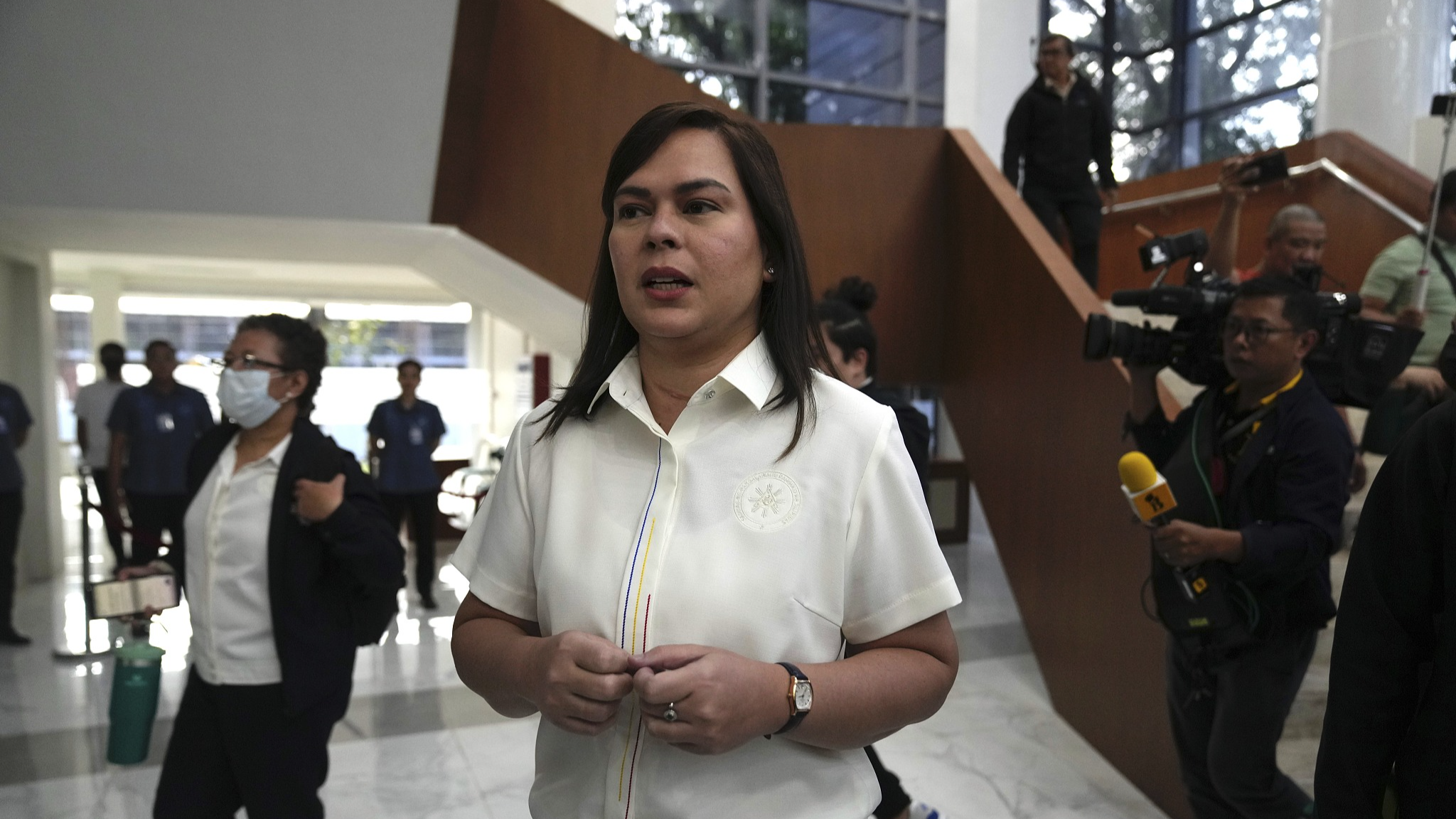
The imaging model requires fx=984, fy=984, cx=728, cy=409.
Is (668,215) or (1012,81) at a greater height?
(1012,81)

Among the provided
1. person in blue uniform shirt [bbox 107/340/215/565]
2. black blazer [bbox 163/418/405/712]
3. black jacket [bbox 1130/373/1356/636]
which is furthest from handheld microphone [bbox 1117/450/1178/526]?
person in blue uniform shirt [bbox 107/340/215/565]

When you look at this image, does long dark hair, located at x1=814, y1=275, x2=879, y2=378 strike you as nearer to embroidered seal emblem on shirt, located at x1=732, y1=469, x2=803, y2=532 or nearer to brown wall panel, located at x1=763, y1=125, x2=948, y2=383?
embroidered seal emblem on shirt, located at x1=732, y1=469, x2=803, y2=532

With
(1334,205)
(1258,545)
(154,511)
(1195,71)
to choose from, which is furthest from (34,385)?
(1195,71)

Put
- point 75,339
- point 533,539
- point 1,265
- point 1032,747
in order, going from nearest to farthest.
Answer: point 533,539 → point 1032,747 → point 1,265 → point 75,339

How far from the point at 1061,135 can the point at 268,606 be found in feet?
14.7

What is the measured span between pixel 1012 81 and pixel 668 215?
12.3 metres

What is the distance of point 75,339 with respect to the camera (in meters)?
12.1

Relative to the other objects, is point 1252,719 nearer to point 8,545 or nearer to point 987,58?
point 8,545

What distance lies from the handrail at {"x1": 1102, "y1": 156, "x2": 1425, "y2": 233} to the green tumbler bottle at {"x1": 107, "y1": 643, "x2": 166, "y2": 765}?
442 cm

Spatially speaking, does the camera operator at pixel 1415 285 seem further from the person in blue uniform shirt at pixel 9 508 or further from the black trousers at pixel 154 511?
the person in blue uniform shirt at pixel 9 508

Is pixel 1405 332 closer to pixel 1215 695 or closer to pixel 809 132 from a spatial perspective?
pixel 1215 695

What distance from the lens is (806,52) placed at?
12.2 m

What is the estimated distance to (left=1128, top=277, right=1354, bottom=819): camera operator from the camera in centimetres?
231

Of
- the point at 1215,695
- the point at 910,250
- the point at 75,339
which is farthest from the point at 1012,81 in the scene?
the point at 75,339
